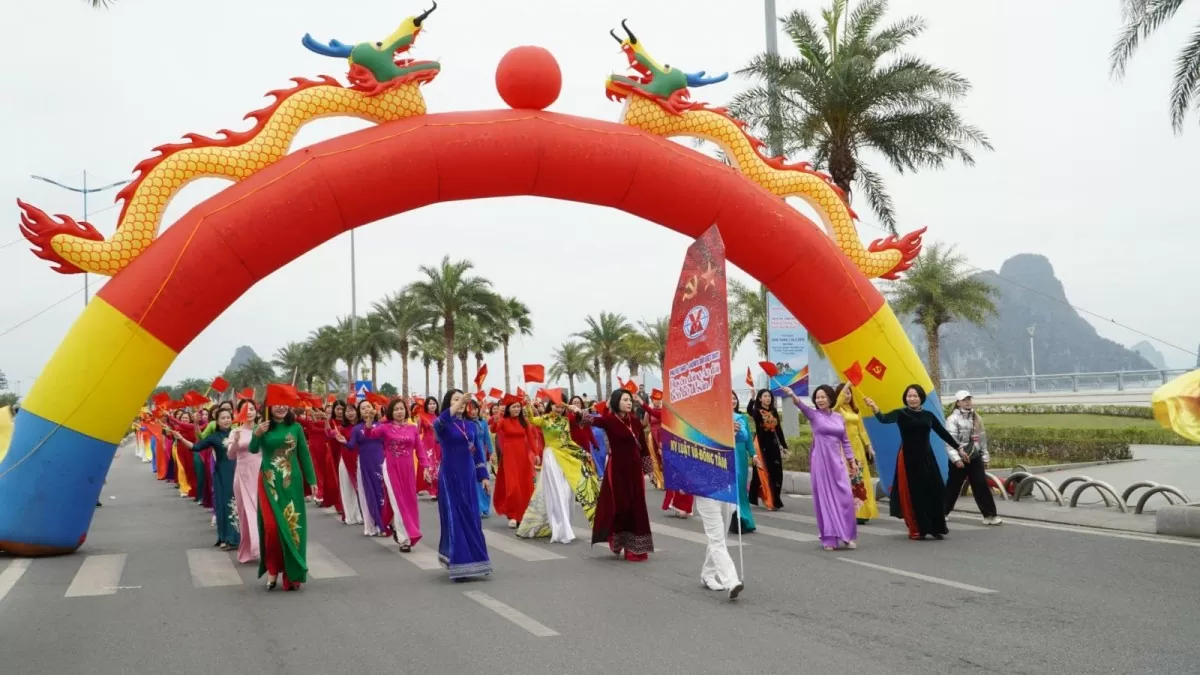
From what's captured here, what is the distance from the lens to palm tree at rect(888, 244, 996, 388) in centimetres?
2984

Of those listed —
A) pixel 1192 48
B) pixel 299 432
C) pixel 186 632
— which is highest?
pixel 1192 48

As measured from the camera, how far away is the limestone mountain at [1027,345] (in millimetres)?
163750

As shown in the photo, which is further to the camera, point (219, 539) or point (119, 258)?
point (219, 539)

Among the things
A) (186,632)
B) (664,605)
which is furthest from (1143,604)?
(186,632)

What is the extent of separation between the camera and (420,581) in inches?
350

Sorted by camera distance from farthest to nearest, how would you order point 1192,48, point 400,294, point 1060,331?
point 1060,331, point 400,294, point 1192,48

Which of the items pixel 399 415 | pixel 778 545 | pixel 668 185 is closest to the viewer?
pixel 778 545

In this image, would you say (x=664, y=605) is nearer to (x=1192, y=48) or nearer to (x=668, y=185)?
(x=668, y=185)

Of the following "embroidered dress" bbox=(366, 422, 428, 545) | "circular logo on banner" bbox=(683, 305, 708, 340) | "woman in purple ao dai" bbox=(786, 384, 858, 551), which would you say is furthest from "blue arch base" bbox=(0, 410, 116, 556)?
"woman in purple ao dai" bbox=(786, 384, 858, 551)

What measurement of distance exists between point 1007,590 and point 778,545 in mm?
3213

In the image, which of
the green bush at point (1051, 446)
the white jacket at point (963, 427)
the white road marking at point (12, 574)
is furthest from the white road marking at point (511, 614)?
the green bush at point (1051, 446)

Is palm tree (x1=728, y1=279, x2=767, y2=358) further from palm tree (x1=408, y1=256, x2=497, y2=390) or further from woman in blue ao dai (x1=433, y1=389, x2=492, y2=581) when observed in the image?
woman in blue ao dai (x1=433, y1=389, x2=492, y2=581)

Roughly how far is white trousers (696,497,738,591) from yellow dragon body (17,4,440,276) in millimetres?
6306

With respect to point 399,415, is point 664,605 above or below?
below
